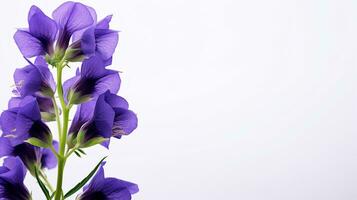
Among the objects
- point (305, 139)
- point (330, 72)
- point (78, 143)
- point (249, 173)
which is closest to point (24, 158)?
point (78, 143)

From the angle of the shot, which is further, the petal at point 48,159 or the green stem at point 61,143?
the petal at point 48,159

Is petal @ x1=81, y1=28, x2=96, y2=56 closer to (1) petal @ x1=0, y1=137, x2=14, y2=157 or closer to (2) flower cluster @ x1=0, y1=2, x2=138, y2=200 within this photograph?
(2) flower cluster @ x1=0, y1=2, x2=138, y2=200

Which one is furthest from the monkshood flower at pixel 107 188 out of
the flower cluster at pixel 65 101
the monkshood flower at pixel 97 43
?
the monkshood flower at pixel 97 43

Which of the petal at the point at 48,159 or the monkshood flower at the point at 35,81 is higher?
the monkshood flower at the point at 35,81

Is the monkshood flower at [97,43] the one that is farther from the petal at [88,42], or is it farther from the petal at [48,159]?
the petal at [48,159]

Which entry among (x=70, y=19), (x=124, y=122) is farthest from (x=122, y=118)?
(x=70, y=19)

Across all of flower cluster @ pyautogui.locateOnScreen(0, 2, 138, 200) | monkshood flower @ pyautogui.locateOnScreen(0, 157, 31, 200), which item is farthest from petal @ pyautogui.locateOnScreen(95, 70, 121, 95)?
monkshood flower @ pyautogui.locateOnScreen(0, 157, 31, 200)
